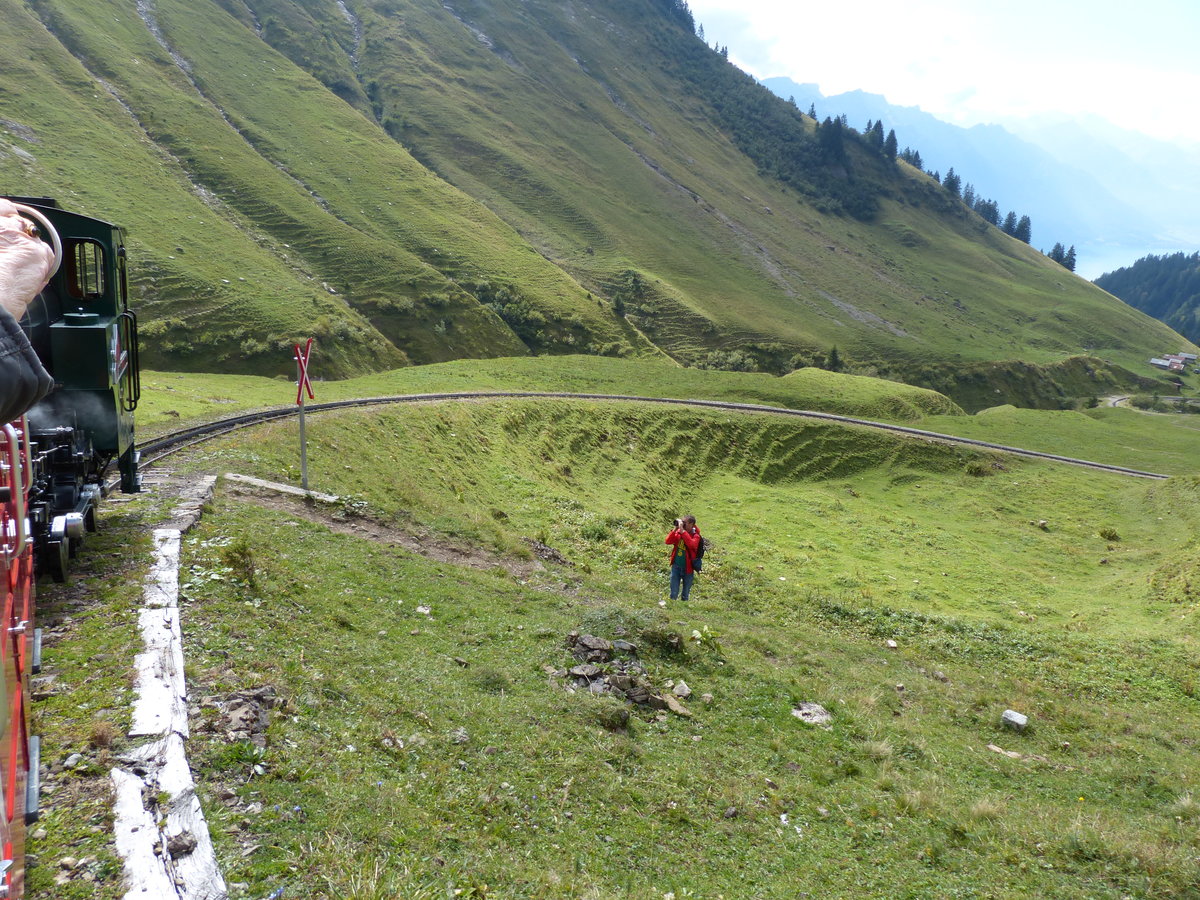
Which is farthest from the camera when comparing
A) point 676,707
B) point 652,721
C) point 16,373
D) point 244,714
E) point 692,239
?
point 692,239

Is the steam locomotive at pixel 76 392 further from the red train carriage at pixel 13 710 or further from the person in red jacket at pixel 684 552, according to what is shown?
the person in red jacket at pixel 684 552

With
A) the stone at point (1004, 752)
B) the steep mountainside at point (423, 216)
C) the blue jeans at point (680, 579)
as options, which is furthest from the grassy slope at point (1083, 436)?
the steep mountainside at point (423, 216)

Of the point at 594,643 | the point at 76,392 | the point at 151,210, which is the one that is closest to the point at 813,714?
the point at 594,643

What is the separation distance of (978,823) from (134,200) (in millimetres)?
92013

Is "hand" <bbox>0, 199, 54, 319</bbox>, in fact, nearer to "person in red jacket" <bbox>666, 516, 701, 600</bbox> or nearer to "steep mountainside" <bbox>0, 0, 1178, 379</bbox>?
"person in red jacket" <bbox>666, 516, 701, 600</bbox>

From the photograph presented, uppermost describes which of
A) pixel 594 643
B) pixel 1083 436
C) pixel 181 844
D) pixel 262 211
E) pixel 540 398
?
pixel 262 211

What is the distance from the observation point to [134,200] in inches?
2901

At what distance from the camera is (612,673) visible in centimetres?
1320

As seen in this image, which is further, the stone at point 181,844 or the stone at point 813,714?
the stone at point 813,714

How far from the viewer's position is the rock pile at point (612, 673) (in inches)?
502

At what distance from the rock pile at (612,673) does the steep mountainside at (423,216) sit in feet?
170

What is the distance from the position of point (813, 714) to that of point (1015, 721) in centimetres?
523

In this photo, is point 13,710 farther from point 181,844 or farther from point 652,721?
point 652,721

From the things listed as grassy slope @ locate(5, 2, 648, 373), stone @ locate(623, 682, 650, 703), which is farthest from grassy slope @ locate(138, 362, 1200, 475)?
stone @ locate(623, 682, 650, 703)
